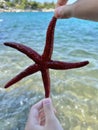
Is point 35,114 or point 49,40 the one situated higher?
point 49,40

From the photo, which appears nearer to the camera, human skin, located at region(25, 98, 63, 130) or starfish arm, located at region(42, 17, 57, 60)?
human skin, located at region(25, 98, 63, 130)

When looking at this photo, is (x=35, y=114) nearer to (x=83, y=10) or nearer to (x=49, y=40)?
(x=49, y=40)

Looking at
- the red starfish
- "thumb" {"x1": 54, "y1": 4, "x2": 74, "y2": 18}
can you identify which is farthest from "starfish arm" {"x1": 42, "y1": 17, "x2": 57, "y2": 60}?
"thumb" {"x1": 54, "y1": 4, "x2": 74, "y2": 18}

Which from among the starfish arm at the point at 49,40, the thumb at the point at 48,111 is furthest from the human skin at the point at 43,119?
the starfish arm at the point at 49,40

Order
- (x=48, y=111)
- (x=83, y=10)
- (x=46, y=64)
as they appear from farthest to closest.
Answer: (x=46, y=64)
(x=48, y=111)
(x=83, y=10)

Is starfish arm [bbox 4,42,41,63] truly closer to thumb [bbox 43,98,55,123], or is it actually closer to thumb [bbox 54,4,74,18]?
thumb [bbox 43,98,55,123]

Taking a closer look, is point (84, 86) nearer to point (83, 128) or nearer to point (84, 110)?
point (84, 110)

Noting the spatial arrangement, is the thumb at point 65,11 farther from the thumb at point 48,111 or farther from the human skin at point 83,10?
the thumb at point 48,111

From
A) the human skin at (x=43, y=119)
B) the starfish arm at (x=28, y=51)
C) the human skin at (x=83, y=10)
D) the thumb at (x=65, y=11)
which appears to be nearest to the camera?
the human skin at (x=83, y=10)

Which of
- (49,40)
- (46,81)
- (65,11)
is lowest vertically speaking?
(46,81)

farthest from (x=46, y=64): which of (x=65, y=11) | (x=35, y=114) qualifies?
(x=65, y=11)

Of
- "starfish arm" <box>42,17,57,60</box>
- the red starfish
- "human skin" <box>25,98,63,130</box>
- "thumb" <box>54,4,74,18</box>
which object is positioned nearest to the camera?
"thumb" <box>54,4,74,18</box>
